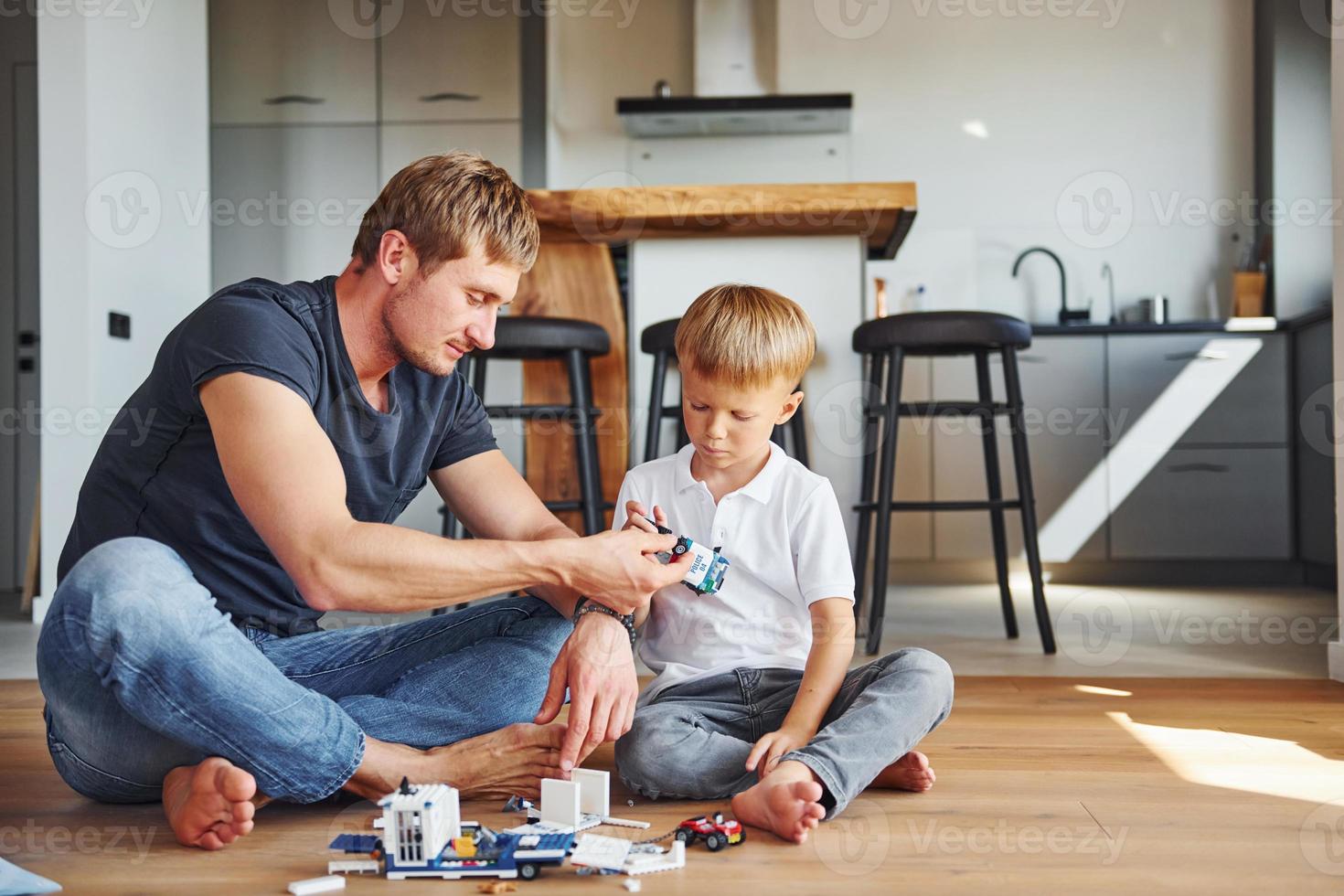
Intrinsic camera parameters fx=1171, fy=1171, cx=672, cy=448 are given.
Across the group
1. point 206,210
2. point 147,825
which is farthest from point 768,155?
point 147,825

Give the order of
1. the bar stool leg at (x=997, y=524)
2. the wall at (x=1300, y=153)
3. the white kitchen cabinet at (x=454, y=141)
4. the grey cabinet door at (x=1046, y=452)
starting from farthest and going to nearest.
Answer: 1. the white kitchen cabinet at (x=454, y=141)
2. the wall at (x=1300, y=153)
3. the grey cabinet door at (x=1046, y=452)
4. the bar stool leg at (x=997, y=524)

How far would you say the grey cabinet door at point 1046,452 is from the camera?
13.1 ft

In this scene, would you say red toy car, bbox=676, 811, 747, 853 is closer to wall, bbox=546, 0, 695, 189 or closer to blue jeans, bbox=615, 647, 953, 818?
blue jeans, bbox=615, 647, 953, 818

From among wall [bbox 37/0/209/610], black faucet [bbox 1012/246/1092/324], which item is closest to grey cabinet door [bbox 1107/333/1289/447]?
black faucet [bbox 1012/246/1092/324]

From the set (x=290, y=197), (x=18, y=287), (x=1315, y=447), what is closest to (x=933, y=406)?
(x=1315, y=447)

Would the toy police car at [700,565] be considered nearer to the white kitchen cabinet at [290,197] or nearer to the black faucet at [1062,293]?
the black faucet at [1062,293]

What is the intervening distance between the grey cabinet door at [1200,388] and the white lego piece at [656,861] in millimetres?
3301

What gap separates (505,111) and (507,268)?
345cm

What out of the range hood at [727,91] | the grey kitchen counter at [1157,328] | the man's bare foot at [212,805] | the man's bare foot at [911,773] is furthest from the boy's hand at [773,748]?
the range hood at [727,91]

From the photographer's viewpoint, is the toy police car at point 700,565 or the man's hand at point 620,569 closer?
the man's hand at point 620,569

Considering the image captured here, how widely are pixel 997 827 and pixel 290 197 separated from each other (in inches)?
161

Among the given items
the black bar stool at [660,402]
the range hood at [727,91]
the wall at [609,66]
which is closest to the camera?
the black bar stool at [660,402]

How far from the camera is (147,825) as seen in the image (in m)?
1.26

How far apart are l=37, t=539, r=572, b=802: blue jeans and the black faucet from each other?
10.8 ft
